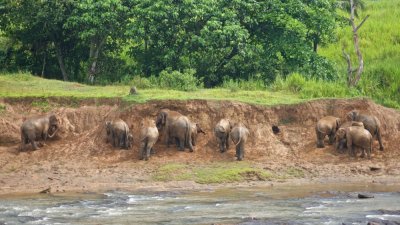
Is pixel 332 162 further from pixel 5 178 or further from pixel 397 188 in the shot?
pixel 5 178

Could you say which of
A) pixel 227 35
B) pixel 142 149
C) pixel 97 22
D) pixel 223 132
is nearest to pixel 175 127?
pixel 142 149

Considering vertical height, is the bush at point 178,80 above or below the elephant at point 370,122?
above

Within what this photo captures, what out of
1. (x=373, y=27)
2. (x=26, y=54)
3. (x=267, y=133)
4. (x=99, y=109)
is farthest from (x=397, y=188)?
(x=373, y=27)

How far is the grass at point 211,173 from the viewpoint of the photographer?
1917 centimetres

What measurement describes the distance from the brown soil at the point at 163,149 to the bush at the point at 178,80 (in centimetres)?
291

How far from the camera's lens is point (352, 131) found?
67.5ft

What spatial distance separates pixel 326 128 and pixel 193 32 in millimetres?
7592

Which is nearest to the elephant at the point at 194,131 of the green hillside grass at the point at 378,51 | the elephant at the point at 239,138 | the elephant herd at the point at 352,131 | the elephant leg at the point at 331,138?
the elephant at the point at 239,138

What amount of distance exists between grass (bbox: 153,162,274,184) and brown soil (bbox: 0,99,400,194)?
0.27m

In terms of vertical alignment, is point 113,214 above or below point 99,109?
below

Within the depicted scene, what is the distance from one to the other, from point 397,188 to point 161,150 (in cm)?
588

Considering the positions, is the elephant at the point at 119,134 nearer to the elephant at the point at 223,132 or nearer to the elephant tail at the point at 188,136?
the elephant tail at the point at 188,136

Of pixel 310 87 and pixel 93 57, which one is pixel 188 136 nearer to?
pixel 310 87

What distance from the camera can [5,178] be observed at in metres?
19.1
